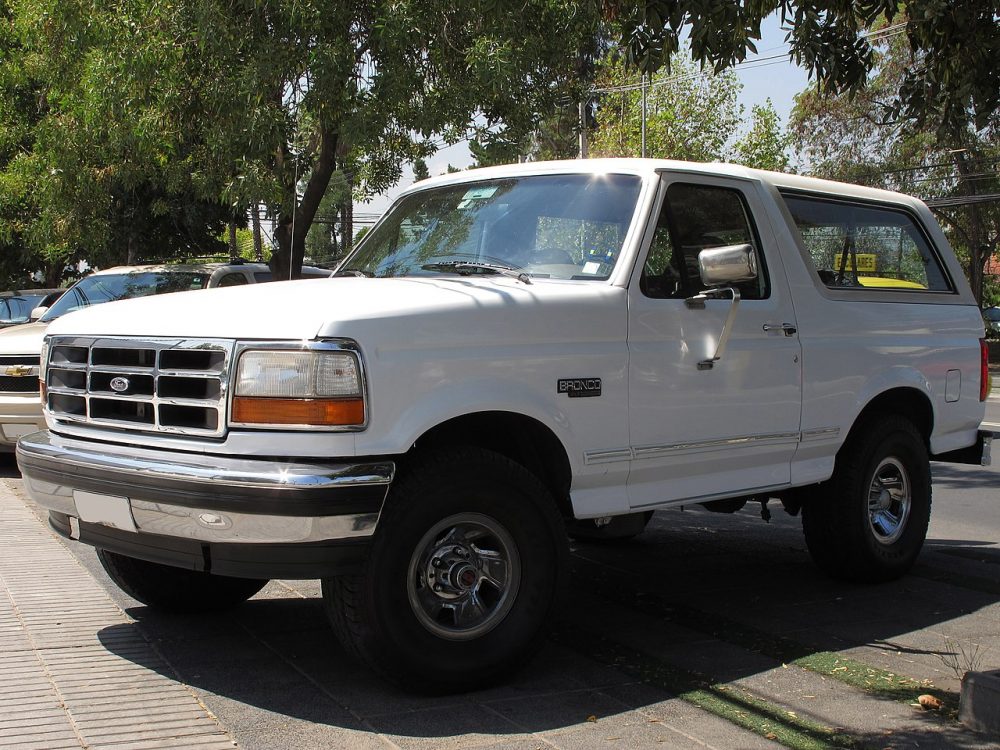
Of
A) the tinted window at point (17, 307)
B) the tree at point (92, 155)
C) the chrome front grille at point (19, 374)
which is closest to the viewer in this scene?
the chrome front grille at point (19, 374)

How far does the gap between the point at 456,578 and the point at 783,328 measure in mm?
2217

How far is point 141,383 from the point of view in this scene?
4.60m

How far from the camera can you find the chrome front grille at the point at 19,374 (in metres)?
10.1

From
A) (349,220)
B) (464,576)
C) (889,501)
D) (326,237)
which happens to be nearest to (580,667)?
(464,576)

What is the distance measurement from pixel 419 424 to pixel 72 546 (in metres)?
3.86

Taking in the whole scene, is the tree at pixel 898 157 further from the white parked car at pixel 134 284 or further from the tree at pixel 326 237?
the tree at pixel 326 237

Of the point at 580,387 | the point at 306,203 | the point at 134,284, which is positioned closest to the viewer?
the point at 580,387

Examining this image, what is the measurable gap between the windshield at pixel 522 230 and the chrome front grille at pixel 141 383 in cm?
139

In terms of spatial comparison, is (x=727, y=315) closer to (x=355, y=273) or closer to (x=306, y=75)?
(x=355, y=273)

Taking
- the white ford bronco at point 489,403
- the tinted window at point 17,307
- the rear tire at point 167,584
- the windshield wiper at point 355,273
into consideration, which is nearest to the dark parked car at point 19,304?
the tinted window at point 17,307

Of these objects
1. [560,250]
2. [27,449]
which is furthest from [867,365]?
[27,449]

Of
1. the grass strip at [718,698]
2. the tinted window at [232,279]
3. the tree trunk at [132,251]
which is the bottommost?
the grass strip at [718,698]

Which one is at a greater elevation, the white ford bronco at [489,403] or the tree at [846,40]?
the tree at [846,40]

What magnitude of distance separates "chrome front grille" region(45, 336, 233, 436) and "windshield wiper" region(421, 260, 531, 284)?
4.45ft
